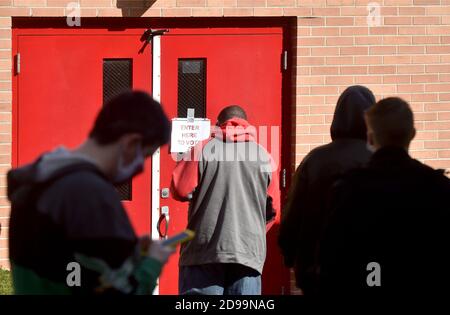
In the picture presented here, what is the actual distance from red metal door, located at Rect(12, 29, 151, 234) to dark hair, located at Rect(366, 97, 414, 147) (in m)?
3.82

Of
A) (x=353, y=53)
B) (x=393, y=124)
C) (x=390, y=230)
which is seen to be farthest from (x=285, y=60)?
(x=390, y=230)

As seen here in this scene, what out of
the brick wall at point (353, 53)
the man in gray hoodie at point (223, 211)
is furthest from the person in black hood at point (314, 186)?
the brick wall at point (353, 53)

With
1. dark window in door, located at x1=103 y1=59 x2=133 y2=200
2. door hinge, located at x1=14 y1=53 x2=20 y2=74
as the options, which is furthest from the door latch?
door hinge, located at x1=14 y1=53 x2=20 y2=74

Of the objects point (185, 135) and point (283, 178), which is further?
point (283, 178)

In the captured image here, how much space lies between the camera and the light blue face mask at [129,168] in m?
3.14

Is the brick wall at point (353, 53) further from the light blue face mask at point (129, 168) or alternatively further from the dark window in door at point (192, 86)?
the light blue face mask at point (129, 168)

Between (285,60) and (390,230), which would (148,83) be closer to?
(285,60)

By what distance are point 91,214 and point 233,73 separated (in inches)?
190

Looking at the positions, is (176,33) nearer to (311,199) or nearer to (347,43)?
(347,43)

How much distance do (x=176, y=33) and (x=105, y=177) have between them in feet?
15.3

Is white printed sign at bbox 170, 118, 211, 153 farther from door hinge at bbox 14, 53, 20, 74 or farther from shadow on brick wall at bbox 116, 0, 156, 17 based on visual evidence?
door hinge at bbox 14, 53, 20, 74

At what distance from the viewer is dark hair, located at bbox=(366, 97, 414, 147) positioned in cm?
390

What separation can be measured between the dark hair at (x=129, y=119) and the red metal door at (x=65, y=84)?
4.41 m

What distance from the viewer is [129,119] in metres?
3.11
